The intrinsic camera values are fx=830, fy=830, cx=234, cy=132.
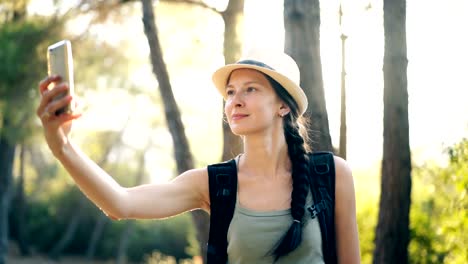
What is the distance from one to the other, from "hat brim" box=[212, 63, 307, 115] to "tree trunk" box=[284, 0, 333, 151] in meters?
1.51

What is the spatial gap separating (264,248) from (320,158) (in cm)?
47

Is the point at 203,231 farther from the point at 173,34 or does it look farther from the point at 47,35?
the point at 47,35

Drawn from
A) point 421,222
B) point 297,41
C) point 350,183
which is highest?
point 297,41

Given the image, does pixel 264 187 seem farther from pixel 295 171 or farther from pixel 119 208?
pixel 119 208

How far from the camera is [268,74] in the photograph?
339cm

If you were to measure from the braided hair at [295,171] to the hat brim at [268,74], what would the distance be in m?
0.02

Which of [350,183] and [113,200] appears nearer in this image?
[113,200]

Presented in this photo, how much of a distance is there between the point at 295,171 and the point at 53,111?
1246 millimetres

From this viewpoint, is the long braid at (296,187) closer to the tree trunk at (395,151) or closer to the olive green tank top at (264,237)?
the olive green tank top at (264,237)

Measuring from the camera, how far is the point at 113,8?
11.7 metres

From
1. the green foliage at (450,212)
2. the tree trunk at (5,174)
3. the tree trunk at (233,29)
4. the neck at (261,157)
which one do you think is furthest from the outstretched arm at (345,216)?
the tree trunk at (5,174)

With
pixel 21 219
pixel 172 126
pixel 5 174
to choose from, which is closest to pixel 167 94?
pixel 172 126

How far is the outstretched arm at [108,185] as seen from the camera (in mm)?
2440

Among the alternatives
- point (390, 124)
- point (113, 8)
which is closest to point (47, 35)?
point (113, 8)
